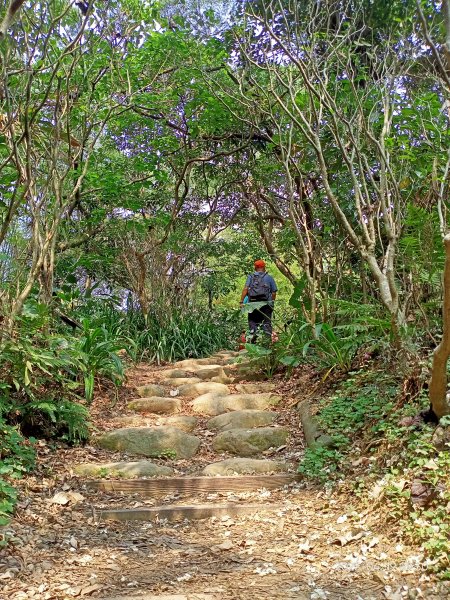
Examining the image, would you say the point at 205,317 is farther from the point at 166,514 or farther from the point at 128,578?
the point at 128,578

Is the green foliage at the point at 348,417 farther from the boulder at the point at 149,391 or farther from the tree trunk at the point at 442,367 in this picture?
the boulder at the point at 149,391

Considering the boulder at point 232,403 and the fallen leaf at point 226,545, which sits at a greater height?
the boulder at point 232,403

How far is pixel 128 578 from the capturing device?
2.60 meters

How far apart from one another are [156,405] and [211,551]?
9.58ft

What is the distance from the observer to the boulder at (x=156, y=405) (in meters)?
5.68

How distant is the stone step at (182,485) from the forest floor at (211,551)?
0.22 ft

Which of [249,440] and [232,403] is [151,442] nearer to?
[249,440]

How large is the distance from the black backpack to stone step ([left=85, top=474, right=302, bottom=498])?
14.8 feet

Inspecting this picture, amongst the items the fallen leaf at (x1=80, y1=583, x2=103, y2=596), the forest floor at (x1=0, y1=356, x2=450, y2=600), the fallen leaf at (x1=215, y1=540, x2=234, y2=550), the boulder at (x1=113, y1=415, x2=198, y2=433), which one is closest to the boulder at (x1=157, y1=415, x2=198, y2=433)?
the boulder at (x1=113, y1=415, x2=198, y2=433)

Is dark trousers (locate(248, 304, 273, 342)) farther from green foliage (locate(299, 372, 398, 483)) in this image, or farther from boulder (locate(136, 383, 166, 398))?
green foliage (locate(299, 372, 398, 483))

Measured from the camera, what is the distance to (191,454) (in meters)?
4.59

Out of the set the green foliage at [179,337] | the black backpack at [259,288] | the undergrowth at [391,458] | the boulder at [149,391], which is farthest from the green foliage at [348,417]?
the green foliage at [179,337]

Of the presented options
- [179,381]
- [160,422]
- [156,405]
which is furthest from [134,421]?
[179,381]

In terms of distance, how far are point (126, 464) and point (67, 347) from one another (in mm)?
1388
